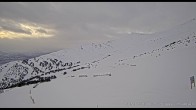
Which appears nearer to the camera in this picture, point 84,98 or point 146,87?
point 84,98

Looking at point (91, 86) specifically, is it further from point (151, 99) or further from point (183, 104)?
point (183, 104)

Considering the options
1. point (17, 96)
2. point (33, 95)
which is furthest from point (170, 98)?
point (17, 96)

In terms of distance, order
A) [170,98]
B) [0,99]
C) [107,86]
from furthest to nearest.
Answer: [107,86], [0,99], [170,98]

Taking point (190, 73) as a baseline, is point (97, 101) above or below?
below

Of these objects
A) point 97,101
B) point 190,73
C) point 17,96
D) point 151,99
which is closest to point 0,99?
point 17,96

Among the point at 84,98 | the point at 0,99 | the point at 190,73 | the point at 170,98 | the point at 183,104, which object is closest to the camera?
the point at 183,104

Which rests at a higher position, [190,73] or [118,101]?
[190,73]

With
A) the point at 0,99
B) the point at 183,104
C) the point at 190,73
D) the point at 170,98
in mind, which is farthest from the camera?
the point at 190,73

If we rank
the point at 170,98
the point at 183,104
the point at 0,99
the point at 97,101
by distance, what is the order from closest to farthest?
the point at 183,104, the point at 170,98, the point at 97,101, the point at 0,99

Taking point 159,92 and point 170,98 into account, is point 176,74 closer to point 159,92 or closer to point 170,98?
point 159,92
